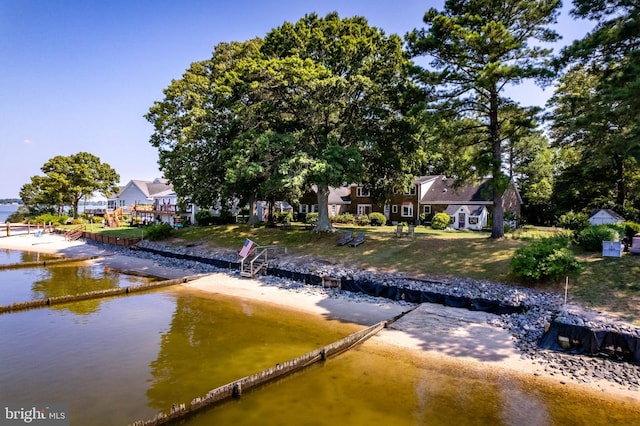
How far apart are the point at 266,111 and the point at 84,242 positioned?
93.7 feet

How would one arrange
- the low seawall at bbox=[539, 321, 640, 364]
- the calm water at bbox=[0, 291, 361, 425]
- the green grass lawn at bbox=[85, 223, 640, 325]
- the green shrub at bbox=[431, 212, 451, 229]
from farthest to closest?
the green shrub at bbox=[431, 212, 451, 229], the green grass lawn at bbox=[85, 223, 640, 325], the low seawall at bbox=[539, 321, 640, 364], the calm water at bbox=[0, 291, 361, 425]

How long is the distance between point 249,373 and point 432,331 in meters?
7.08

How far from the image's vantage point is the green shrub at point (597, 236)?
63.2 feet

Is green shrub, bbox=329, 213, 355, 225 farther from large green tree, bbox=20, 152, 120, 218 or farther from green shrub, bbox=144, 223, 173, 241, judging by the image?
large green tree, bbox=20, 152, 120, 218

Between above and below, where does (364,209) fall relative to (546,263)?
above

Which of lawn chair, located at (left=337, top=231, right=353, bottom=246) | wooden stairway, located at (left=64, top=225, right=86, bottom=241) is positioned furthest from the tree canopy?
wooden stairway, located at (left=64, top=225, right=86, bottom=241)

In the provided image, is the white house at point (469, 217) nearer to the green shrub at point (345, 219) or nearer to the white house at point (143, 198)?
the green shrub at point (345, 219)

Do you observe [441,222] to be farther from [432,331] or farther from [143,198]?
[143,198]

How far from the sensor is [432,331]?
1398 cm

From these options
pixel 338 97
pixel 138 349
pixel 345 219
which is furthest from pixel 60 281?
pixel 345 219

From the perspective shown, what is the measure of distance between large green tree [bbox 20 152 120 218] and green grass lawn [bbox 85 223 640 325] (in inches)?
1325

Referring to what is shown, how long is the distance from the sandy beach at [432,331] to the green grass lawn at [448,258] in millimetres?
4124

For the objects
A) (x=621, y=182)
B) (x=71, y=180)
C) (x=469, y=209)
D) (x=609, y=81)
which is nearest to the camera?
(x=609, y=81)

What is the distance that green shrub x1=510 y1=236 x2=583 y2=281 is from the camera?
659 inches
